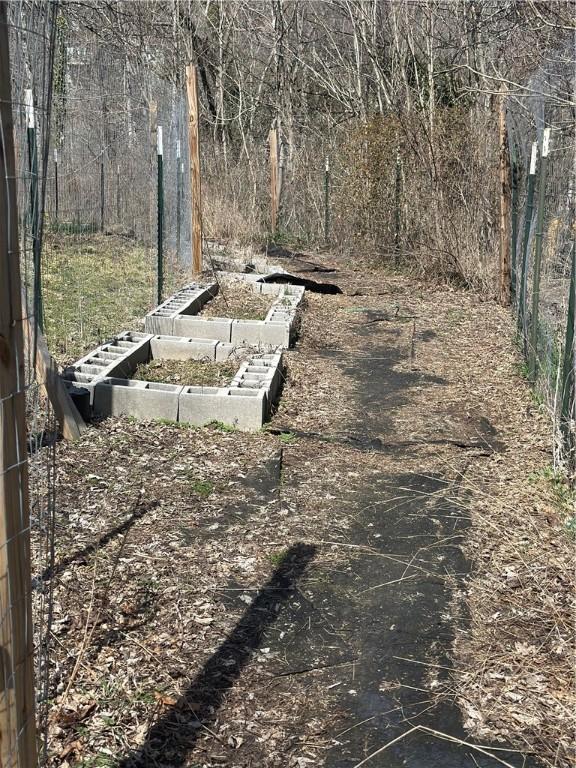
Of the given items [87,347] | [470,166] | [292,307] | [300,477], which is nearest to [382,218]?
[470,166]

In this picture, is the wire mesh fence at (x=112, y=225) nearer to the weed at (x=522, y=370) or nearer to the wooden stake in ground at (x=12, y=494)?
the wooden stake in ground at (x=12, y=494)

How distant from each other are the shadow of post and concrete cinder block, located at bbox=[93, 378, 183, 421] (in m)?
2.21

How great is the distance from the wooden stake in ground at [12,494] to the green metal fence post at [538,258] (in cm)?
587

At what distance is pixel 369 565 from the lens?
13.8 ft

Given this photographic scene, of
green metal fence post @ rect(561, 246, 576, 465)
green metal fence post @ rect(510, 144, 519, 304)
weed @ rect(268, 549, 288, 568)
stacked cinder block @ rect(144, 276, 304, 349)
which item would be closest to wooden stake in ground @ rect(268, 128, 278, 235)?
green metal fence post @ rect(510, 144, 519, 304)

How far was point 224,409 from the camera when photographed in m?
6.09

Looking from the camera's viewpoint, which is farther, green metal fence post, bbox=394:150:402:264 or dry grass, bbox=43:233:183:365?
green metal fence post, bbox=394:150:402:264

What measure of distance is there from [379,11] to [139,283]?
12265 millimetres

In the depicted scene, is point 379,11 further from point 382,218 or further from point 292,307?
point 292,307

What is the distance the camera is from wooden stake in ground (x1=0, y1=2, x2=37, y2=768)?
5.40ft

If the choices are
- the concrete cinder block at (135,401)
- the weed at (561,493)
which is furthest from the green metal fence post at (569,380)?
the concrete cinder block at (135,401)

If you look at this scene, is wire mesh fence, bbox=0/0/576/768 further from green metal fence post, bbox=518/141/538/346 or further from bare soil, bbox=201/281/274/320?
bare soil, bbox=201/281/274/320

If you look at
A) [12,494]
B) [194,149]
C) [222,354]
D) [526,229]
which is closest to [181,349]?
[222,354]

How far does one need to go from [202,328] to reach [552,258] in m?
3.47
